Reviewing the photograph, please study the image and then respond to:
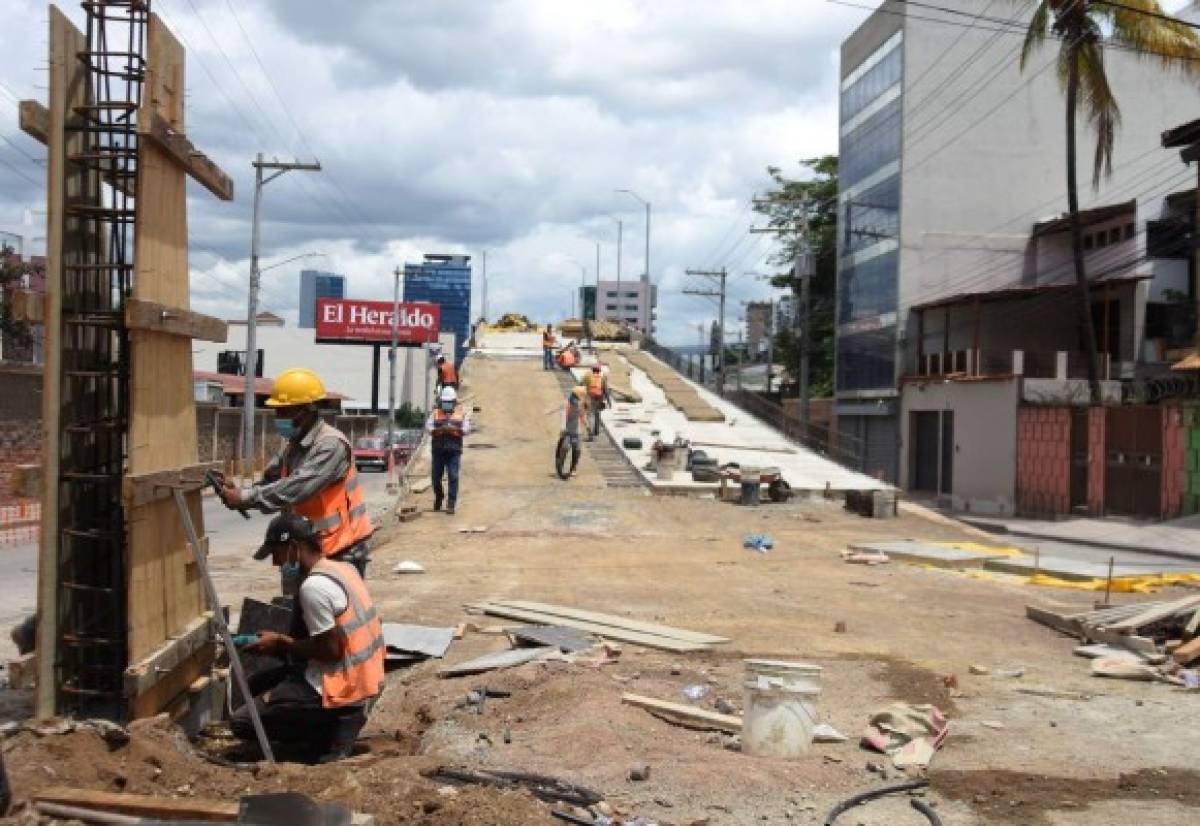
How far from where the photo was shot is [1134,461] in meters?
26.7

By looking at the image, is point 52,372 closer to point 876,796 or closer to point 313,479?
point 313,479

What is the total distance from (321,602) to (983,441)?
3134 cm

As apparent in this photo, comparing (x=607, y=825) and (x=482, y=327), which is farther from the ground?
(x=482, y=327)

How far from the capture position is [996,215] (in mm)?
41781

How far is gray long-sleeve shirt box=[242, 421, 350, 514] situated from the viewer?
6.02m

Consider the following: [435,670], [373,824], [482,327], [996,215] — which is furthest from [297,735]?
[482,327]

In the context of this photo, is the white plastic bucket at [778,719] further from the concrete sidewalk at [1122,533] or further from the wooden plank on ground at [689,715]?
the concrete sidewalk at [1122,533]

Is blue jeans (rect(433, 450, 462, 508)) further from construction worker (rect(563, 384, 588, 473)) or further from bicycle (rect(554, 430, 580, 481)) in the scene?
bicycle (rect(554, 430, 580, 481))

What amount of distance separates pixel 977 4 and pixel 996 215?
746 centimetres

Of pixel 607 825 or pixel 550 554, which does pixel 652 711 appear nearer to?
pixel 607 825

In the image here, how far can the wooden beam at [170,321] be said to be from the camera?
543 centimetres

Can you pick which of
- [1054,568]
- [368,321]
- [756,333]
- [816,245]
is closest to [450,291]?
[368,321]

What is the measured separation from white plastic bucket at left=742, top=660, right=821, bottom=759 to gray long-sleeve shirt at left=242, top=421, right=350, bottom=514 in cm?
246

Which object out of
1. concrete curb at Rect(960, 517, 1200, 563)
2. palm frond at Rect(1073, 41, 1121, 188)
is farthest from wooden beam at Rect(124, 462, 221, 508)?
palm frond at Rect(1073, 41, 1121, 188)
